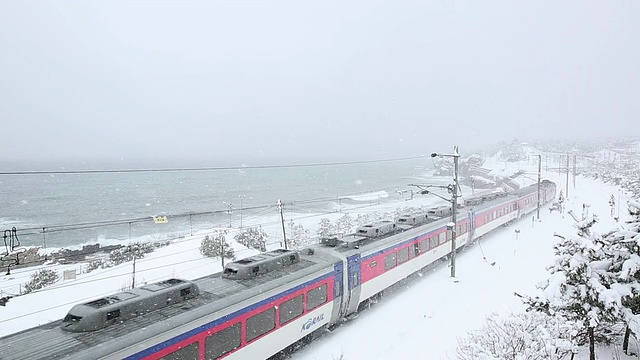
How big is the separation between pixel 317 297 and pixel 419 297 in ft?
23.5

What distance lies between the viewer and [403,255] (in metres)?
19.2

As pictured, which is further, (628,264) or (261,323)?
(261,323)

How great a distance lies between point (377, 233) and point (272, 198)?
83.6 m

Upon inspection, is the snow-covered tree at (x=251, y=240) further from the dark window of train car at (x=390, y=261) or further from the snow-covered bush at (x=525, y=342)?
the snow-covered bush at (x=525, y=342)

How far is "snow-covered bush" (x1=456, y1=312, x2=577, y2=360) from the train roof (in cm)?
557

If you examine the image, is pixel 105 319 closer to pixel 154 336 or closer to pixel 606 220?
pixel 154 336

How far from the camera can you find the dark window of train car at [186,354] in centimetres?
856

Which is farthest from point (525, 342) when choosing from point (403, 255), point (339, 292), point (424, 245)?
point (424, 245)

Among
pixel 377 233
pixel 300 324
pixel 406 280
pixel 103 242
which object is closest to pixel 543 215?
pixel 406 280

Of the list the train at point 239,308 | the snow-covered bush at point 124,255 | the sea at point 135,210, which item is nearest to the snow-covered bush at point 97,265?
the snow-covered bush at point 124,255

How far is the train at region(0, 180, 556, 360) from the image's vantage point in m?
8.04

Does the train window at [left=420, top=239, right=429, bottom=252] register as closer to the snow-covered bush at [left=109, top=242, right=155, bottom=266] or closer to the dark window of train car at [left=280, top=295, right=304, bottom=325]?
the dark window of train car at [left=280, top=295, right=304, bottom=325]

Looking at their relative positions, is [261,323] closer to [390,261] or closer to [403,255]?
[390,261]

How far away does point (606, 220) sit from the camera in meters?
33.7
